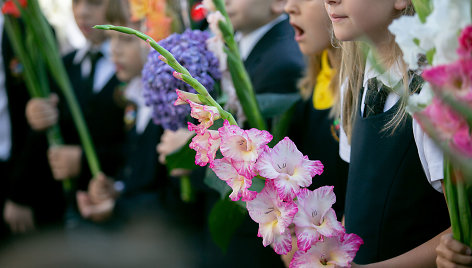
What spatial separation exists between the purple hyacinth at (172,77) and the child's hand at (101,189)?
91 centimetres

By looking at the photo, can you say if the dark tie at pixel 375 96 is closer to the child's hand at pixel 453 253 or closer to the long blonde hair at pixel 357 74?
the long blonde hair at pixel 357 74

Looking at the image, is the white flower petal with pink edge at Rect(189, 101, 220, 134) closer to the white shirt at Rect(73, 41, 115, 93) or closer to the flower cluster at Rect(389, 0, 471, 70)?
the flower cluster at Rect(389, 0, 471, 70)

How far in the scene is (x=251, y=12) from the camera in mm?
1310

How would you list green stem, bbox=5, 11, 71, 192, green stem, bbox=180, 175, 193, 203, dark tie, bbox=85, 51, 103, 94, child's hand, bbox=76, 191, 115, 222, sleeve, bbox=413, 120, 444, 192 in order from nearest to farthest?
sleeve, bbox=413, 120, 444, 192 → green stem, bbox=180, 175, 193, 203 → child's hand, bbox=76, 191, 115, 222 → green stem, bbox=5, 11, 71, 192 → dark tie, bbox=85, 51, 103, 94

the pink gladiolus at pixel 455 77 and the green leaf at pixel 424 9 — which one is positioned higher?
the green leaf at pixel 424 9

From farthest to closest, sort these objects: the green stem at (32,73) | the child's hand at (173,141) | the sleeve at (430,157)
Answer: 1. the green stem at (32,73)
2. the child's hand at (173,141)
3. the sleeve at (430,157)

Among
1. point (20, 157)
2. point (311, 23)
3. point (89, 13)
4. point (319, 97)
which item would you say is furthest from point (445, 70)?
point (20, 157)

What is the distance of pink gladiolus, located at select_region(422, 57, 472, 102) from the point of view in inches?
17.5

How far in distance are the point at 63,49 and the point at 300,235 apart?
2.17m

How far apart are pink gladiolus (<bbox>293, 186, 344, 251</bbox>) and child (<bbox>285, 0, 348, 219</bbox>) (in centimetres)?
45

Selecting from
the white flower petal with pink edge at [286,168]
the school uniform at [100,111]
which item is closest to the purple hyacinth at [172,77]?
the white flower petal with pink edge at [286,168]

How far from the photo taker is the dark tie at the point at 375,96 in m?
0.80

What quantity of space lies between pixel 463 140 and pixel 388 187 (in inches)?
14.2

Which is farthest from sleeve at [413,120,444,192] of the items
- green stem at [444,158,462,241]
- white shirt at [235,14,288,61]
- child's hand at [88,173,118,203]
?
child's hand at [88,173,118,203]
